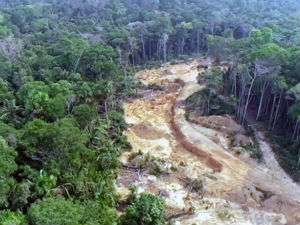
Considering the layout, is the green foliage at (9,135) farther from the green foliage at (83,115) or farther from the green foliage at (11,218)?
the green foliage at (11,218)

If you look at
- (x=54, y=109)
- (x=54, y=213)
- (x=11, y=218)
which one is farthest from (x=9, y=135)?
(x=54, y=213)

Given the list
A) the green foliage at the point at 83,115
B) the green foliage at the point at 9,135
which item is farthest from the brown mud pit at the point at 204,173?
the green foliage at the point at 9,135

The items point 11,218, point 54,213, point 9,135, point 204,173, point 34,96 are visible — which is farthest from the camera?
point 34,96

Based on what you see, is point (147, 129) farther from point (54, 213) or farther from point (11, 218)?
point (11, 218)

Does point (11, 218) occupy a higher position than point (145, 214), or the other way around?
point (11, 218)

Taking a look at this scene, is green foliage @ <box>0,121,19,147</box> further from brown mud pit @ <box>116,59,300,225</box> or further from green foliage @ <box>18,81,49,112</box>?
brown mud pit @ <box>116,59,300,225</box>

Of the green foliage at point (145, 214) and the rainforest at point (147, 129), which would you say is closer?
the green foliage at point (145, 214)

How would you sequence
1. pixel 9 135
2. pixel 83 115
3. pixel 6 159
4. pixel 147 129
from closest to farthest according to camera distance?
1. pixel 6 159
2. pixel 9 135
3. pixel 83 115
4. pixel 147 129
